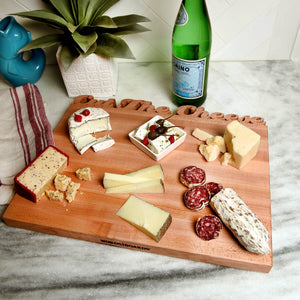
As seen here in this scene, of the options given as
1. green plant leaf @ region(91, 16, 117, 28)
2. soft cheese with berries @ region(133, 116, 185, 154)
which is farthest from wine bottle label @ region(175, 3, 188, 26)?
soft cheese with berries @ region(133, 116, 185, 154)

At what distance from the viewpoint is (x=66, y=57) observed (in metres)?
1.07

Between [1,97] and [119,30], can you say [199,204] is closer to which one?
[119,30]

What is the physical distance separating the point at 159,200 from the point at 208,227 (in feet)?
0.53

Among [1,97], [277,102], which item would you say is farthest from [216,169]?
[1,97]

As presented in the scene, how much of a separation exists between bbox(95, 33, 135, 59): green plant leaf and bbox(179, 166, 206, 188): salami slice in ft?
1.42

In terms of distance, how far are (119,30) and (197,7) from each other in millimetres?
282

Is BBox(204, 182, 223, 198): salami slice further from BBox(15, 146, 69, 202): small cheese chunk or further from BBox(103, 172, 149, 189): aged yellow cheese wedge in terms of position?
BBox(15, 146, 69, 202): small cheese chunk

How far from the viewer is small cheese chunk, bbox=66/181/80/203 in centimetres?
91

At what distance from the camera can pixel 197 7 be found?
1.04 m

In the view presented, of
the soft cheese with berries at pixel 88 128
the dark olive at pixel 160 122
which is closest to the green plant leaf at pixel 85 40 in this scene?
the soft cheese with berries at pixel 88 128

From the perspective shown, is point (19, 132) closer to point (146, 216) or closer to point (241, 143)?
point (146, 216)

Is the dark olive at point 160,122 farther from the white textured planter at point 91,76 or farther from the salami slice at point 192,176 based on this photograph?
the white textured planter at point 91,76

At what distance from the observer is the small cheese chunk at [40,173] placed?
0.90 m

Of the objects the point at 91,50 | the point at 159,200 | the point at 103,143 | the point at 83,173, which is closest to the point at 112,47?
the point at 91,50
